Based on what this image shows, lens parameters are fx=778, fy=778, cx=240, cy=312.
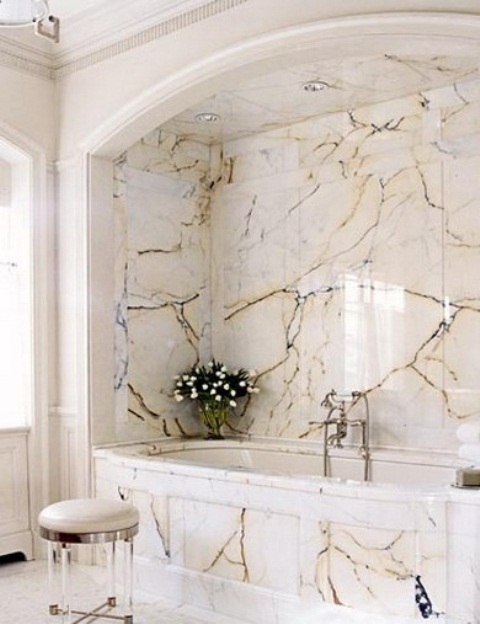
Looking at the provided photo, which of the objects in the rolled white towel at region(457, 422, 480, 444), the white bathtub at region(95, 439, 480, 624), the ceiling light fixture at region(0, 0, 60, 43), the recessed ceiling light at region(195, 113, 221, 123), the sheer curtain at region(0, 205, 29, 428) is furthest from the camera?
the recessed ceiling light at region(195, 113, 221, 123)

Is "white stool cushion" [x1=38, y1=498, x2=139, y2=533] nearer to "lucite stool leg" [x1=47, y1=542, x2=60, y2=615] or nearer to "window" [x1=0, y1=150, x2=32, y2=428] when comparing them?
Result: "lucite stool leg" [x1=47, y1=542, x2=60, y2=615]

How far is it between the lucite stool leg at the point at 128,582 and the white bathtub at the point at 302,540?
189mm

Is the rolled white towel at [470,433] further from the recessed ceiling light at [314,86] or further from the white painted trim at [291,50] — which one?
the recessed ceiling light at [314,86]

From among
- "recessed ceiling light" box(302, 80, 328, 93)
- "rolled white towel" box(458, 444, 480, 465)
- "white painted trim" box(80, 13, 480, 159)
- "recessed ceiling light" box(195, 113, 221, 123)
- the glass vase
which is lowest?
the glass vase

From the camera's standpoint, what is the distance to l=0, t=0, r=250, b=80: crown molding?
4.17m

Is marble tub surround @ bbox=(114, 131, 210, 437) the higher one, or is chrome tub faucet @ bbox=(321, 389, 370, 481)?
marble tub surround @ bbox=(114, 131, 210, 437)

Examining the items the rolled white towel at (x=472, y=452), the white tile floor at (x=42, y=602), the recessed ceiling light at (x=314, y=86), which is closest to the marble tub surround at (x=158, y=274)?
the white tile floor at (x=42, y=602)

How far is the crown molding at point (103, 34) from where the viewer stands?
13.7 ft

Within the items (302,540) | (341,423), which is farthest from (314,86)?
(302,540)

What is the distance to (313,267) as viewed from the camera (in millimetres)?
5246

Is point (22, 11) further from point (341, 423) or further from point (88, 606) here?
point (341, 423)

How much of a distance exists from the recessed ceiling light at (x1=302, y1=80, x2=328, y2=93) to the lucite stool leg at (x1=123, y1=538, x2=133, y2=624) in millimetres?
2741

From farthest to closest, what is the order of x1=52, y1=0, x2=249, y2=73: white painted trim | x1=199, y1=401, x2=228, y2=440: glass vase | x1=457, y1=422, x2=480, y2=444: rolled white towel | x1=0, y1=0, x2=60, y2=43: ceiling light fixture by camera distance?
x1=199, y1=401, x2=228, y2=440: glass vase
x1=52, y1=0, x2=249, y2=73: white painted trim
x1=457, y1=422, x2=480, y2=444: rolled white towel
x1=0, y1=0, x2=60, y2=43: ceiling light fixture

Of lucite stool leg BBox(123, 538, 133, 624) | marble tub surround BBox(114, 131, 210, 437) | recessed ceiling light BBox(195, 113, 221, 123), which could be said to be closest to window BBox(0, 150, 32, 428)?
marble tub surround BBox(114, 131, 210, 437)
